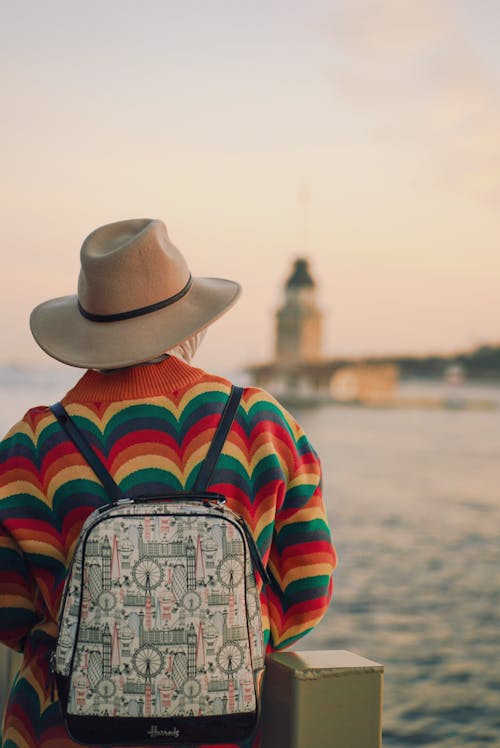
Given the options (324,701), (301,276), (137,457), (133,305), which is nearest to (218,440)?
(137,457)

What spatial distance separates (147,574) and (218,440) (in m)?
0.20

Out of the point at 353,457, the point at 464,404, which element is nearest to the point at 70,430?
the point at 353,457

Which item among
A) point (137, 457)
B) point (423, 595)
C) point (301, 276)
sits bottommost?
point (423, 595)

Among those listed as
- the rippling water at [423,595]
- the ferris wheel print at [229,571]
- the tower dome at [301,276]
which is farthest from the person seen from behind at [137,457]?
the tower dome at [301,276]

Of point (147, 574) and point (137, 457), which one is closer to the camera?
point (147, 574)

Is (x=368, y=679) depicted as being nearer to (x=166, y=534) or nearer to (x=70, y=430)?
(x=166, y=534)

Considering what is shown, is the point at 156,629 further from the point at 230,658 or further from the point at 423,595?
the point at 423,595

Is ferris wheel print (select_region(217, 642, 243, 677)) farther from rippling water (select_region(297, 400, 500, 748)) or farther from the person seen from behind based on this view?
rippling water (select_region(297, 400, 500, 748))

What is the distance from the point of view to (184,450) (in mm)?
1282

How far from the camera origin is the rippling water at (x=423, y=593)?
7.49m

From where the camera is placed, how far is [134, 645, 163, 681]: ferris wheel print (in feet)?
3.83

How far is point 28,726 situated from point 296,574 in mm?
376

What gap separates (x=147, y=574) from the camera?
45.9 inches

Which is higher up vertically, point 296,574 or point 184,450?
point 184,450
